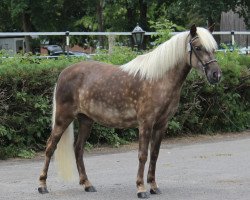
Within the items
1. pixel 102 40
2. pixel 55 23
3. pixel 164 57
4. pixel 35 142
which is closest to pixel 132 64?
pixel 164 57

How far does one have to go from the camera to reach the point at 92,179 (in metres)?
8.76

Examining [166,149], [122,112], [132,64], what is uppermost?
[132,64]

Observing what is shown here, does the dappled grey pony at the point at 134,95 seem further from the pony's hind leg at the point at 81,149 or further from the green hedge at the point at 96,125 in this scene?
the green hedge at the point at 96,125

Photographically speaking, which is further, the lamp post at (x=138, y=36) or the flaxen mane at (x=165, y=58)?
the lamp post at (x=138, y=36)

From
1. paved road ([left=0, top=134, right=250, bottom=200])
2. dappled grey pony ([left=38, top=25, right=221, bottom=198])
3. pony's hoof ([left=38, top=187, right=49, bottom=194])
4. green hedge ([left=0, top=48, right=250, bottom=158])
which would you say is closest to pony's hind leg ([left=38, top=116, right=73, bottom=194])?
dappled grey pony ([left=38, top=25, right=221, bottom=198])

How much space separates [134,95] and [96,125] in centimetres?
439

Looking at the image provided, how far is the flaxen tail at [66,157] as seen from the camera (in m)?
7.89

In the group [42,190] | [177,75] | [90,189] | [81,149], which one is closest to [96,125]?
[81,149]

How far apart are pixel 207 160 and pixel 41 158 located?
3047 mm

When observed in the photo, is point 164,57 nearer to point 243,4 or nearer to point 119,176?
point 119,176

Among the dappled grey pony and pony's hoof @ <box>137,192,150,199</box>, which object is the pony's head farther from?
pony's hoof @ <box>137,192,150,199</box>

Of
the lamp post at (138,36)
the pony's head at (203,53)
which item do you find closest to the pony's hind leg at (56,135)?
the pony's head at (203,53)

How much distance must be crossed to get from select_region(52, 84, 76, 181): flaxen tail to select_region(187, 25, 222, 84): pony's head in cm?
200

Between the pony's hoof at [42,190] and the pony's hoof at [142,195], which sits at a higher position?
the pony's hoof at [142,195]
